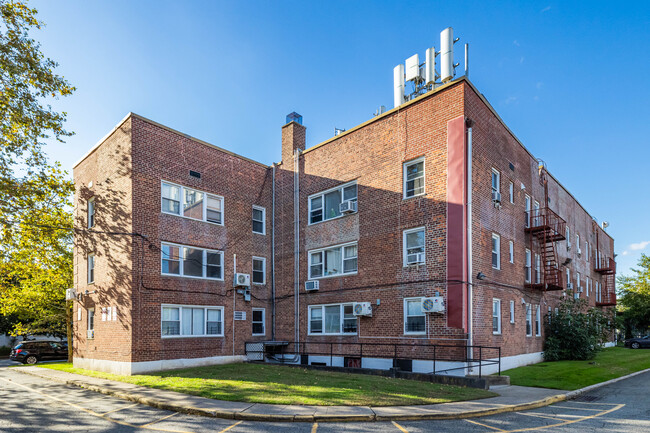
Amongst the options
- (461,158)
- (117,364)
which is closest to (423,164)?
(461,158)

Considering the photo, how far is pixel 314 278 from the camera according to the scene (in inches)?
816

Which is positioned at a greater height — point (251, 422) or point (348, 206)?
point (348, 206)

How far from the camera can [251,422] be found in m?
9.16

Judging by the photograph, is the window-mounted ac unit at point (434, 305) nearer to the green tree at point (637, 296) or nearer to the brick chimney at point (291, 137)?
the brick chimney at point (291, 137)

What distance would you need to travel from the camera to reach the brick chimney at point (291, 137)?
74.5 feet

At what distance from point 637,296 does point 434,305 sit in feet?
118

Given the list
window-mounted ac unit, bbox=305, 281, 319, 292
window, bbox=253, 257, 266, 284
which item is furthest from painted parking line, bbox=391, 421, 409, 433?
window, bbox=253, 257, 266, 284

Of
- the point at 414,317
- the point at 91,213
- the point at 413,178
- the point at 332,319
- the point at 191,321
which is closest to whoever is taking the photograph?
the point at 414,317

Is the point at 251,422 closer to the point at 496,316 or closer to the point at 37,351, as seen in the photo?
the point at 496,316

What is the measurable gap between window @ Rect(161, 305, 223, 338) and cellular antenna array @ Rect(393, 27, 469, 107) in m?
12.1

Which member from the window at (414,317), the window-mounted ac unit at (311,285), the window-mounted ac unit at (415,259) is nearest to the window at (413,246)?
the window-mounted ac unit at (415,259)

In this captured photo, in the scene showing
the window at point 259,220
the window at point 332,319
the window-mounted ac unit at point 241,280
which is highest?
the window at point 259,220

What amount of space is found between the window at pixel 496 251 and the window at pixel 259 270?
1065cm

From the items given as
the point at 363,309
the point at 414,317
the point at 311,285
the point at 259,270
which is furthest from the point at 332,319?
the point at 259,270
